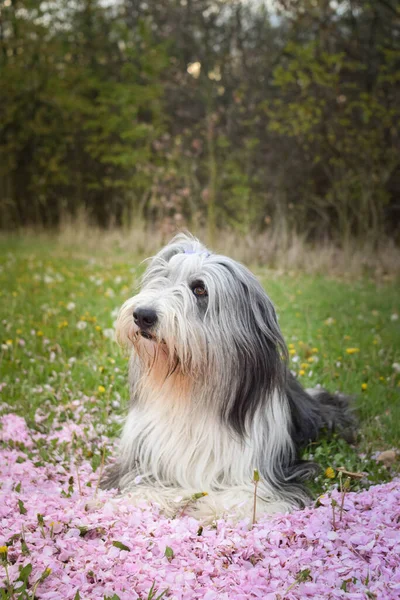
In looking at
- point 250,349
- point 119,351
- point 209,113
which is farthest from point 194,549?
point 209,113

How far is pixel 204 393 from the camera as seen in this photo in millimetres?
3182

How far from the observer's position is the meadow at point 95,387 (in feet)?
8.73

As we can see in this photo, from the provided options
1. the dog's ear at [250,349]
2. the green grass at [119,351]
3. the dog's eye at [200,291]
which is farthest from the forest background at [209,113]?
the dog's eye at [200,291]

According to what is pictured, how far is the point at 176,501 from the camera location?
3.19 meters

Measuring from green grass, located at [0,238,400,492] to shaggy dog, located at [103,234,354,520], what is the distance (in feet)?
1.52

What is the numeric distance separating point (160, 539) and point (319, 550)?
0.67 meters

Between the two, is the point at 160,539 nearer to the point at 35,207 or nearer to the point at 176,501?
the point at 176,501

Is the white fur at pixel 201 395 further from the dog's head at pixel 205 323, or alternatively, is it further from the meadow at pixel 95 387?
the meadow at pixel 95 387

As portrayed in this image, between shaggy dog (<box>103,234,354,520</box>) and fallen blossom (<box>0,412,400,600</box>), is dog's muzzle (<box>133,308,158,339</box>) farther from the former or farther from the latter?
fallen blossom (<box>0,412,400,600</box>)

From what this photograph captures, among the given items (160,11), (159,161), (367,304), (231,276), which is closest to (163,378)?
(231,276)

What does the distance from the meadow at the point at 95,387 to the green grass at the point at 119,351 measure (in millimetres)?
13

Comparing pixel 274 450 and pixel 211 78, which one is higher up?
pixel 211 78

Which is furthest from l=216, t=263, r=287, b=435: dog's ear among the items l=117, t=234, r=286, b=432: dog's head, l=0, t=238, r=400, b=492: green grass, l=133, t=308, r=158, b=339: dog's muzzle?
l=0, t=238, r=400, b=492: green grass

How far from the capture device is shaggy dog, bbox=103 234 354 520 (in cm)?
301
